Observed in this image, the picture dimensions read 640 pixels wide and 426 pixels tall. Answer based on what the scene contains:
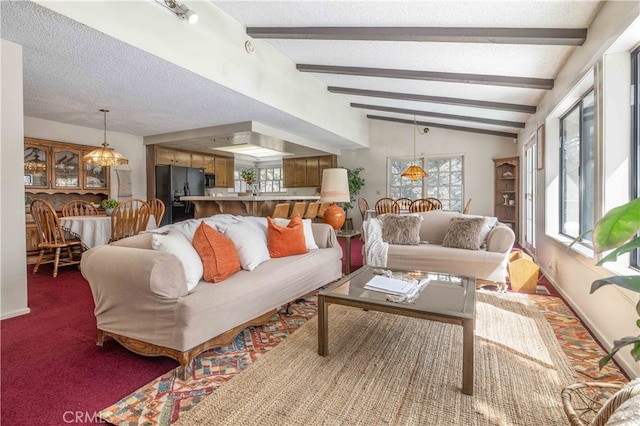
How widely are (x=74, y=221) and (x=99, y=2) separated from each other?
263 centimetres

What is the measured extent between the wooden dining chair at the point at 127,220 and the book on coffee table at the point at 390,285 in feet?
10.7

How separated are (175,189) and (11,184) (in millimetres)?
3919

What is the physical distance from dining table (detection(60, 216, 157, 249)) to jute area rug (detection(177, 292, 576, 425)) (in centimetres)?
311

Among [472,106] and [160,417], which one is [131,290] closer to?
[160,417]

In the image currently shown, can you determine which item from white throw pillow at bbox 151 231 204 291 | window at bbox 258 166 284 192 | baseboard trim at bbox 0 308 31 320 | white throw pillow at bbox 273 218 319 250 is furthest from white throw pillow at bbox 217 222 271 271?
window at bbox 258 166 284 192

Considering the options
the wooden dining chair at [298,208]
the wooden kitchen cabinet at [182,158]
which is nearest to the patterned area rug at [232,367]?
the wooden dining chair at [298,208]

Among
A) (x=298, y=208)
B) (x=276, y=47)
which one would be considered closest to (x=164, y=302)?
(x=276, y=47)

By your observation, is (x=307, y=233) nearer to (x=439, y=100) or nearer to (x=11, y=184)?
(x=11, y=184)

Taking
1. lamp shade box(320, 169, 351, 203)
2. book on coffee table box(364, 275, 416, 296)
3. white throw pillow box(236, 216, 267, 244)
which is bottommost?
book on coffee table box(364, 275, 416, 296)

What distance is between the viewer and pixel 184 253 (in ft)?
6.67

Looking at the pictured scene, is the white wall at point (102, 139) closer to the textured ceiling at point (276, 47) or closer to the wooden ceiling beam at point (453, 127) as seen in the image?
the textured ceiling at point (276, 47)

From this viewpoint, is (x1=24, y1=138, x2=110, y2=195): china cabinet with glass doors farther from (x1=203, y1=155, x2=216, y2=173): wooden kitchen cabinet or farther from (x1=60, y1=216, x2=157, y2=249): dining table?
(x1=203, y1=155, x2=216, y2=173): wooden kitchen cabinet

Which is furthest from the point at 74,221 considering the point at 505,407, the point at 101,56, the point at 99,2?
the point at 505,407

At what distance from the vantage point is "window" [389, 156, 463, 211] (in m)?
7.26
